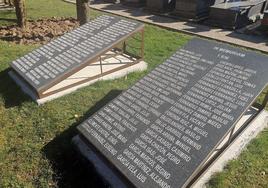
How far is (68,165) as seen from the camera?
16.5 feet

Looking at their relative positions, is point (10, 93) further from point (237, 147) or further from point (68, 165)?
point (237, 147)

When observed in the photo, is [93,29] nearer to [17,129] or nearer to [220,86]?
[17,129]

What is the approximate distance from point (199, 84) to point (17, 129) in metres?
3.90

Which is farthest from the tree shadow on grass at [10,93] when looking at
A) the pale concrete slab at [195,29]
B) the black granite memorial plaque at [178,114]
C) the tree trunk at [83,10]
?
the pale concrete slab at [195,29]

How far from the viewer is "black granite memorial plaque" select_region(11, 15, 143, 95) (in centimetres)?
660

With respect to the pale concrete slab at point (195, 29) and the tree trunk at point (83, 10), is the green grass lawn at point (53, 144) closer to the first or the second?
the tree trunk at point (83, 10)

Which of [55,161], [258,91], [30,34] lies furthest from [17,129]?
[30,34]

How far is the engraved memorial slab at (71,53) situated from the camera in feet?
21.6

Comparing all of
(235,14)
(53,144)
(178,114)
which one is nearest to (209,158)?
(178,114)

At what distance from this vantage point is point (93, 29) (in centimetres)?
787

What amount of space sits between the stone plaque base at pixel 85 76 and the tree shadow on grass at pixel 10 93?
0.12 meters

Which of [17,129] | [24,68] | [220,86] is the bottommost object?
[17,129]

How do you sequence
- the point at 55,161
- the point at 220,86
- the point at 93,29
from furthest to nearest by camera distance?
the point at 93,29, the point at 55,161, the point at 220,86

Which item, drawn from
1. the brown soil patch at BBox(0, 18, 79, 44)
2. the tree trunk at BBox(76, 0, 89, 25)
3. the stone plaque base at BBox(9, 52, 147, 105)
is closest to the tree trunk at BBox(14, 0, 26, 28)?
the brown soil patch at BBox(0, 18, 79, 44)
